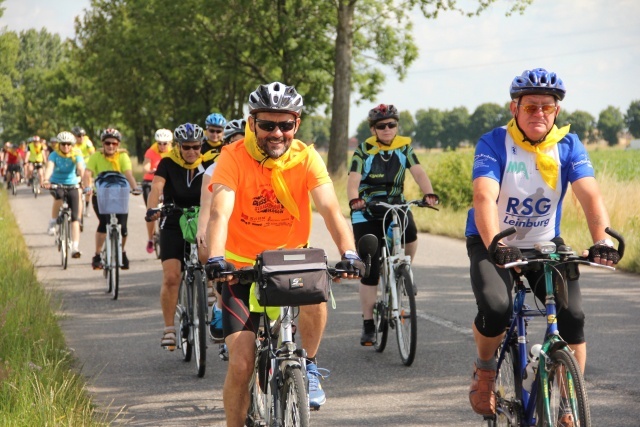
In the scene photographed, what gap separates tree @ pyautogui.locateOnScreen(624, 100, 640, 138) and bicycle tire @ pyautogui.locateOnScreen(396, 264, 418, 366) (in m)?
79.0

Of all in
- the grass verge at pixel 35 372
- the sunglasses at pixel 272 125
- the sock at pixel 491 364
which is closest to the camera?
the sunglasses at pixel 272 125

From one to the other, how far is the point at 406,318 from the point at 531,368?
3463mm

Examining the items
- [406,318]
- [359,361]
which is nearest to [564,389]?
[406,318]

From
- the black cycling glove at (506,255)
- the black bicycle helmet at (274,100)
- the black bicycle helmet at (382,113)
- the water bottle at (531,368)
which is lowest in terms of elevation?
the water bottle at (531,368)

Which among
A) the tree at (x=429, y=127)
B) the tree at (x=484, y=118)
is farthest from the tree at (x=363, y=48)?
the tree at (x=429, y=127)

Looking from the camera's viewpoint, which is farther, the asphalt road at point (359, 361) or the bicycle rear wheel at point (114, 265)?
the bicycle rear wheel at point (114, 265)

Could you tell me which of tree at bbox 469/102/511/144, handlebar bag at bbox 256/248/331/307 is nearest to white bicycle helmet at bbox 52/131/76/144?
handlebar bag at bbox 256/248/331/307

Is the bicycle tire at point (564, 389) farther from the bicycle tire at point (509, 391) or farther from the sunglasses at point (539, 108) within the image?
the sunglasses at point (539, 108)

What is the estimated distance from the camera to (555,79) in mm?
5238

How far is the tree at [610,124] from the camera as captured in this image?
302 ft

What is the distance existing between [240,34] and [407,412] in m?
34.4

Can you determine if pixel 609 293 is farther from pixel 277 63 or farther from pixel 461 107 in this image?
pixel 461 107

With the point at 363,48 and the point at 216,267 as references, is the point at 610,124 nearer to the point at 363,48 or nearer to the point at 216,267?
the point at 363,48

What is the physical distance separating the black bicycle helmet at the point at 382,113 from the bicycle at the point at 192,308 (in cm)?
173
